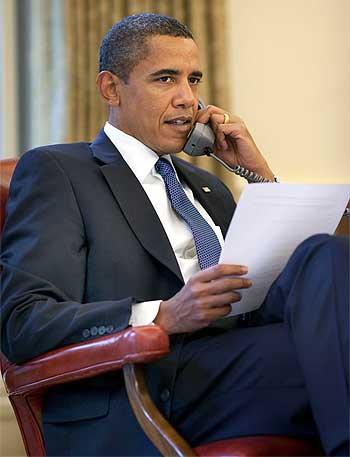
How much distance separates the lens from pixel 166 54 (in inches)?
86.9

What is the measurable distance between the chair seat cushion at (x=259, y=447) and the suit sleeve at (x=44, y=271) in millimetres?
291

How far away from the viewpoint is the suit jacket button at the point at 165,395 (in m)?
1.68

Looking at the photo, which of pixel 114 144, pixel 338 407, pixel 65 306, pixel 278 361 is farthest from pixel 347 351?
pixel 114 144

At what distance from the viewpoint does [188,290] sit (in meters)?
1.61

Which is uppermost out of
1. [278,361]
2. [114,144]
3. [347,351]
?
[114,144]

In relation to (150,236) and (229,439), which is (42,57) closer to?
(150,236)

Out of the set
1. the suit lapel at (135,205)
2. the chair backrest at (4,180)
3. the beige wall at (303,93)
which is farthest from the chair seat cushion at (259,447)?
the beige wall at (303,93)

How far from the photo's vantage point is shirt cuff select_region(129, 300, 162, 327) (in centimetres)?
167

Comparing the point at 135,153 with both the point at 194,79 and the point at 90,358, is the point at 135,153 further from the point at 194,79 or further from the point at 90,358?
the point at 90,358

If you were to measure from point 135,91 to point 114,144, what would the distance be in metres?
0.16

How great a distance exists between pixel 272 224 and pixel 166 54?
29.0 inches

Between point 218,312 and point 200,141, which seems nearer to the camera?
point 218,312

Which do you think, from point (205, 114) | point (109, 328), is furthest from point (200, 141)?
point (109, 328)

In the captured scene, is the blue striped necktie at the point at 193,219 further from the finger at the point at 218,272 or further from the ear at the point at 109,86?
the finger at the point at 218,272
